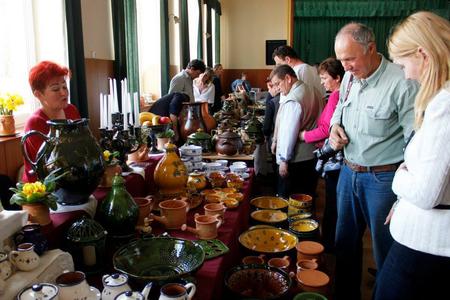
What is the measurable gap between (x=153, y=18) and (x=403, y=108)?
4430 mm

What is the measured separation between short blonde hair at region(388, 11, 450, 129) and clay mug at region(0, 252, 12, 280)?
129cm

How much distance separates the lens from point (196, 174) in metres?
2.36

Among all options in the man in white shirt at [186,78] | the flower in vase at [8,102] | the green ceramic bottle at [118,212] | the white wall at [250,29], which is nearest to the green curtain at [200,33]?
the white wall at [250,29]

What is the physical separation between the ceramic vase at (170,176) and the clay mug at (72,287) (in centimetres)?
94

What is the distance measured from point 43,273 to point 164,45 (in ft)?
15.6

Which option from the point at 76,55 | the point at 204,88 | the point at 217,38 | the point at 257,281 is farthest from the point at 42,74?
the point at 217,38

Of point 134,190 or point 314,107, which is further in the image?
point 314,107

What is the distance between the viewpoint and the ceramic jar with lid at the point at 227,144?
3.12 meters

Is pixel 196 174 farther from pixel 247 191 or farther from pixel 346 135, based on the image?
pixel 346 135

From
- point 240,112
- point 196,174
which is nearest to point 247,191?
point 196,174

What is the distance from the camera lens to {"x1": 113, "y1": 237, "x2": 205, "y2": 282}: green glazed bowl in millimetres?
1363

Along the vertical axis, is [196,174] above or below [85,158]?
below

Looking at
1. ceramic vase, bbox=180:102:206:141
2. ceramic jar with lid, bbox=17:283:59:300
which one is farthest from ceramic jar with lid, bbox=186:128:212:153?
ceramic jar with lid, bbox=17:283:59:300

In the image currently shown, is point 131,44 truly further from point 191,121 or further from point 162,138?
point 162,138
